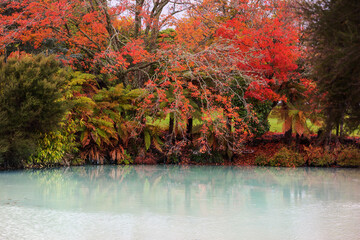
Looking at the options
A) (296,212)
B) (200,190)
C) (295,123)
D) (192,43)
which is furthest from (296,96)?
(296,212)

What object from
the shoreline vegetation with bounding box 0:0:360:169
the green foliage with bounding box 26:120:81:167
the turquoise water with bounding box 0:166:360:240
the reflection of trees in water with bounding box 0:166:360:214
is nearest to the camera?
the turquoise water with bounding box 0:166:360:240

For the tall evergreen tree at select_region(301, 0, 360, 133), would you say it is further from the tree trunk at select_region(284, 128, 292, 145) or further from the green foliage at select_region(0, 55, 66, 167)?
the tree trunk at select_region(284, 128, 292, 145)

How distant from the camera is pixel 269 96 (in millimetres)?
14766

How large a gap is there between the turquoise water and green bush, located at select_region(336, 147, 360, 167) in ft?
4.93

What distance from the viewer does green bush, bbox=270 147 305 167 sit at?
15547 mm

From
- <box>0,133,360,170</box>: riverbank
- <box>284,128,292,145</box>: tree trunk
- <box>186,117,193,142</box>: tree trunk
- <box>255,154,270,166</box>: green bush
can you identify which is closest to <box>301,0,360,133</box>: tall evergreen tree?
<box>0,133,360,170</box>: riverbank

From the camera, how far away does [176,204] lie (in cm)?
838

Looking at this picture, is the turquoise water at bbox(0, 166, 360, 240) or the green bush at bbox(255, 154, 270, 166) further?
the green bush at bbox(255, 154, 270, 166)

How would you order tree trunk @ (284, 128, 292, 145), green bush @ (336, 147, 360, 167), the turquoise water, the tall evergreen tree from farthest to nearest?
tree trunk @ (284, 128, 292, 145) < green bush @ (336, 147, 360, 167) < the turquoise water < the tall evergreen tree

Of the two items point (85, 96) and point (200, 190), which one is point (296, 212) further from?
point (85, 96)

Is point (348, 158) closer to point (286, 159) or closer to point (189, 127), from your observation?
point (286, 159)

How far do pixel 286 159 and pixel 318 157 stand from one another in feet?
3.74

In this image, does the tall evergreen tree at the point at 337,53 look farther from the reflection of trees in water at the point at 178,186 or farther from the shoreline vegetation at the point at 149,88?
the shoreline vegetation at the point at 149,88

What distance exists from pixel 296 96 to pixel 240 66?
3485 mm
